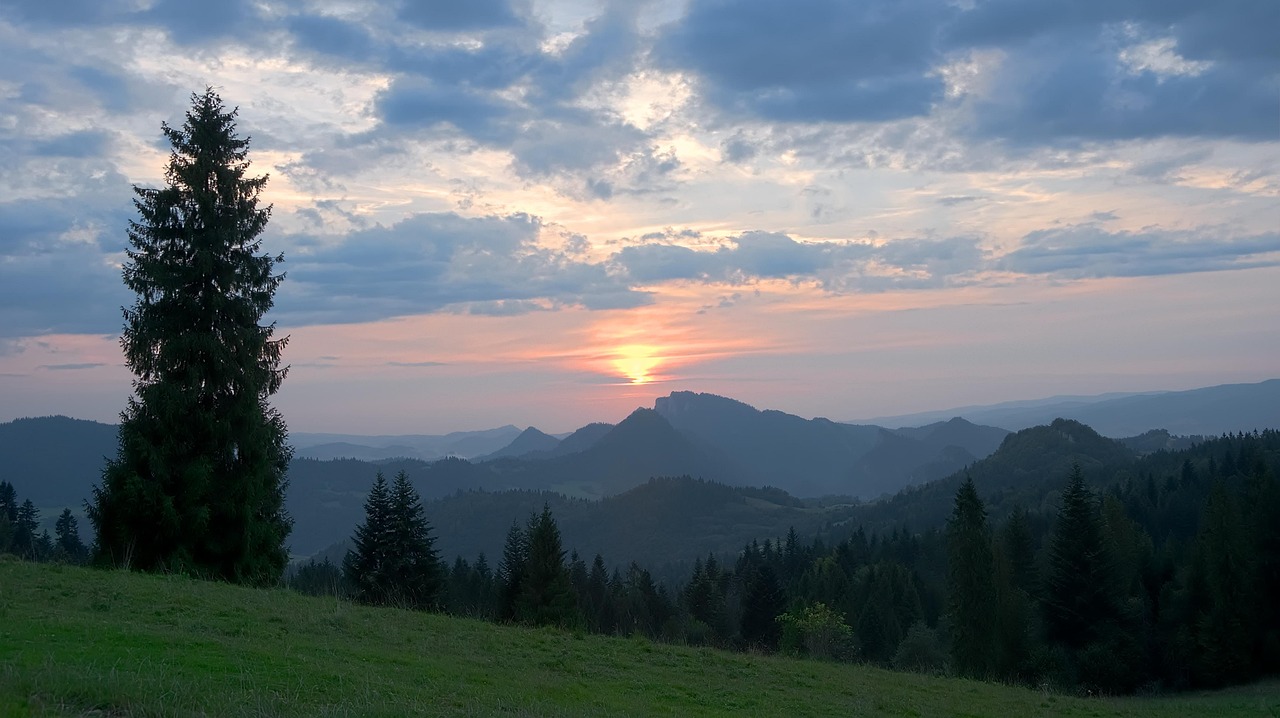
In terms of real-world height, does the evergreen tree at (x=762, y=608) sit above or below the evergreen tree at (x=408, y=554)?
below

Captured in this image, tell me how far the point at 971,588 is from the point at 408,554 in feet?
106

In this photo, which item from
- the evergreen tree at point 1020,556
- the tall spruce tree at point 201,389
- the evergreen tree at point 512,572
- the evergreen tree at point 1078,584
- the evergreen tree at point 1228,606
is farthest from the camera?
the evergreen tree at point 1020,556

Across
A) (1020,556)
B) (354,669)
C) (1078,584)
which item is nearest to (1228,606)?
(1078,584)

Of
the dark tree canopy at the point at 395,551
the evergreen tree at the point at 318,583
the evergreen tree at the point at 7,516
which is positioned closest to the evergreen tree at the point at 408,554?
the dark tree canopy at the point at 395,551

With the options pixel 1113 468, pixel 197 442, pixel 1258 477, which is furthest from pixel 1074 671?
pixel 1113 468

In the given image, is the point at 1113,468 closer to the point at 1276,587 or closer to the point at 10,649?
the point at 1276,587

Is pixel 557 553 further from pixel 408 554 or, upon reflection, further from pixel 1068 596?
pixel 1068 596

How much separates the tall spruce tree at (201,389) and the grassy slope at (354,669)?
14.2ft

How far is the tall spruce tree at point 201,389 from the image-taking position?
2128 cm

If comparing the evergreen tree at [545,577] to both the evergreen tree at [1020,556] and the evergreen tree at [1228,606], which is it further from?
the evergreen tree at [1228,606]

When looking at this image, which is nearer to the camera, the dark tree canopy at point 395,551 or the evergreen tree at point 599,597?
the dark tree canopy at point 395,551

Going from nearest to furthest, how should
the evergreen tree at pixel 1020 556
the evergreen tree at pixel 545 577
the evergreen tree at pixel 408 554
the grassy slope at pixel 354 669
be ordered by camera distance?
1. the grassy slope at pixel 354 669
2. the evergreen tree at pixel 408 554
3. the evergreen tree at pixel 545 577
4. the evergreen tree at pixel 1020 556

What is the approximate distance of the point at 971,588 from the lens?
49.4 meters

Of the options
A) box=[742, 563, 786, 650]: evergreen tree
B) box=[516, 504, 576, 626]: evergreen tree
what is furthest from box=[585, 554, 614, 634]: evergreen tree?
box=[516, 504, 576, 626]: evergreen tree
